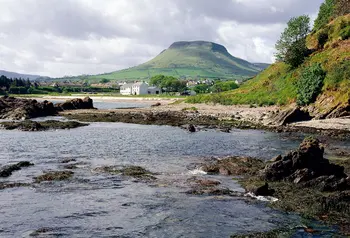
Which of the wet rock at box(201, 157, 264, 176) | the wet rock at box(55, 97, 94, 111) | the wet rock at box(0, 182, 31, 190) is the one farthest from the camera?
the wet rock at box(55, 97, 94, 111)

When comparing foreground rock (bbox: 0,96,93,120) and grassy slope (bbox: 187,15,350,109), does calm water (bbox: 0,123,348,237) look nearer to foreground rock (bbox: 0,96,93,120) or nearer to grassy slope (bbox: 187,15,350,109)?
grassy slope (bbox: 187,15,350,109)

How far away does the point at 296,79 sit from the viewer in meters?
104

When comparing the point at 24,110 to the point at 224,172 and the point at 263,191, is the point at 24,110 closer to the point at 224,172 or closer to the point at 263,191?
the point at 224,172

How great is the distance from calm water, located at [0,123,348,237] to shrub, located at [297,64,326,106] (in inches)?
1472

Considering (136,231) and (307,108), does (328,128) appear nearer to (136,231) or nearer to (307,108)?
(307,108)

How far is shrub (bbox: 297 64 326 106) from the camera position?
84.2 meters

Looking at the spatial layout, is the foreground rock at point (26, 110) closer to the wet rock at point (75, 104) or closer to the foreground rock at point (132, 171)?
the wet rock at point (75, 104)

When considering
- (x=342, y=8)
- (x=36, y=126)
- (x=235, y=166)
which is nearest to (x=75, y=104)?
(x=36, y=126)

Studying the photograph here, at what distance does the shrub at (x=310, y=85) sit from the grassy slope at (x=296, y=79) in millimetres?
1537

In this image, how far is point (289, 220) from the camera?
23438 mm

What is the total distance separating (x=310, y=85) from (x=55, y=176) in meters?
68.1

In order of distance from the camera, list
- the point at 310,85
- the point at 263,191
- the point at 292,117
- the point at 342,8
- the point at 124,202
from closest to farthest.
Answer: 1. the point at 124,202
2. the point at 263,191
3. the point at 292,117
4. the point at 310,85
5. the point at 342,8

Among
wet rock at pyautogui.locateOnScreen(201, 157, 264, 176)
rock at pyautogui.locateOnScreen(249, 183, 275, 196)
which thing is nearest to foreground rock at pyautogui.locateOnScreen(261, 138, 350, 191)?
wet rock at pyautogui.locateOnScreen(201, 157, 264, 176)

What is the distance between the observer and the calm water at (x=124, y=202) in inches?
880
